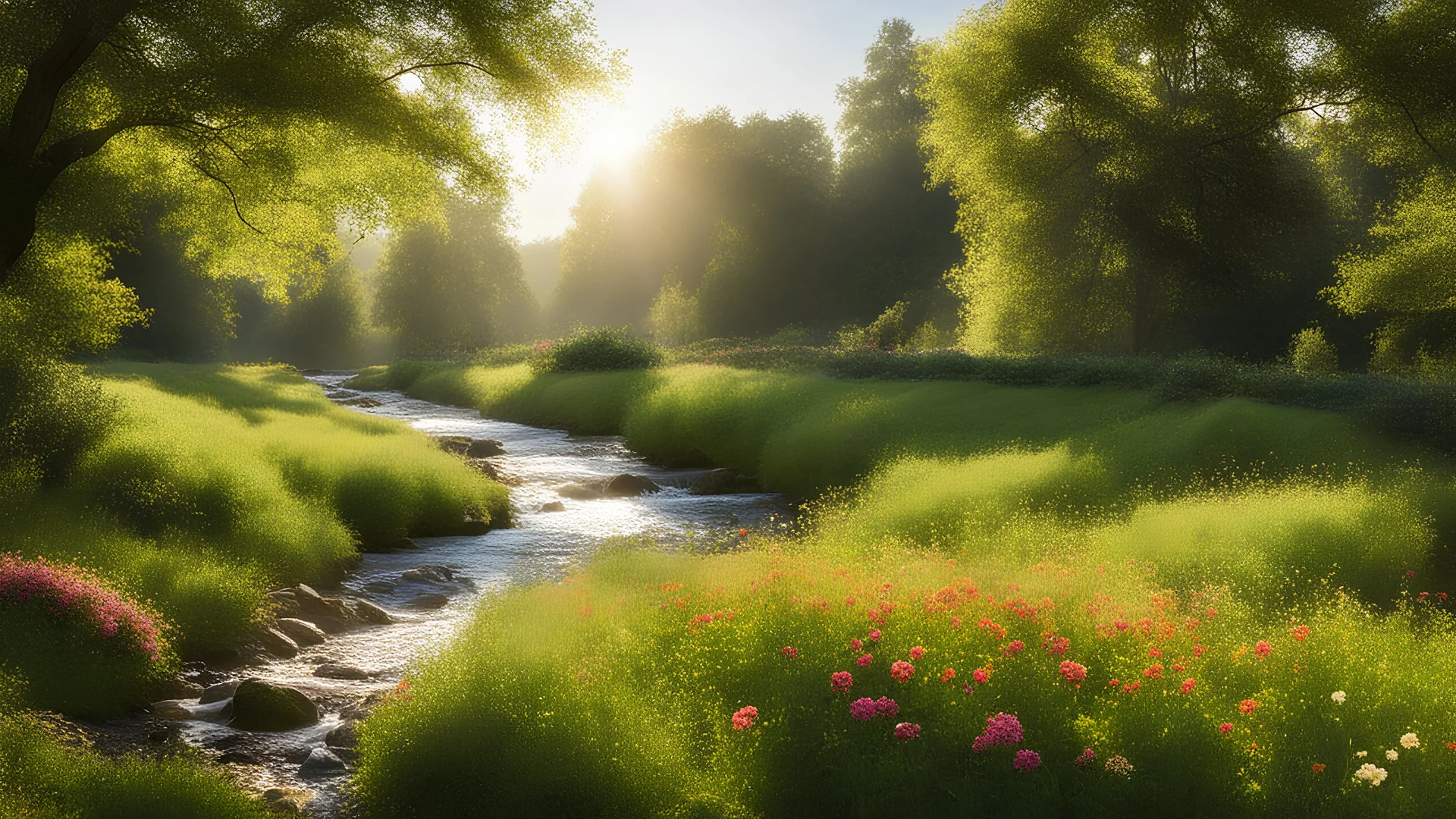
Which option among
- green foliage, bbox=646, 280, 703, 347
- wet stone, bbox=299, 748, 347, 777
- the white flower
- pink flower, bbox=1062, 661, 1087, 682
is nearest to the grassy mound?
pink flower, bbox=1062, 661, 1087, 682

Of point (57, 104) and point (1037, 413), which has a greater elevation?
point (57, 104)

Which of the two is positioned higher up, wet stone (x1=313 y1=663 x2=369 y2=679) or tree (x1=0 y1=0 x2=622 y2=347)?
tree (x1=0 y1=0 x2=622 y2=347)

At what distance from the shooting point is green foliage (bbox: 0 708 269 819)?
5.17 metres

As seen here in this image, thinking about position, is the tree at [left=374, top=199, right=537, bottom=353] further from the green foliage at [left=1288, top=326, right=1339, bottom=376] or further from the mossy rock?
the mossy rock

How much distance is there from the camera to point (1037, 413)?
57.6 feet

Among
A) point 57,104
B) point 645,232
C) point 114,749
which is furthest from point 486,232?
point 114,749

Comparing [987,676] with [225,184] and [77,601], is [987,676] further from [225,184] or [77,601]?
[225,184]

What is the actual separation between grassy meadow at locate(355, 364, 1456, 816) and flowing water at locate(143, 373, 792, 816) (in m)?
1.05

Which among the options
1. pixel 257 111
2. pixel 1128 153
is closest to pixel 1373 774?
pixel 257 111

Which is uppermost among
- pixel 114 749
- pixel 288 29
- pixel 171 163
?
pixel 288 29

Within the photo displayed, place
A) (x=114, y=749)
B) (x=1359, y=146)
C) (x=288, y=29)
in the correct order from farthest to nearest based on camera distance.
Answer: (x=1359, y=146) < (x=288, y=29) < (x=114, y=749)

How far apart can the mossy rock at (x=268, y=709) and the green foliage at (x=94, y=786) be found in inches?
58.0

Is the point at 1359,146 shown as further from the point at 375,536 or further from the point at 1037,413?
the point at 375,536

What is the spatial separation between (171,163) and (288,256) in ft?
7.10
